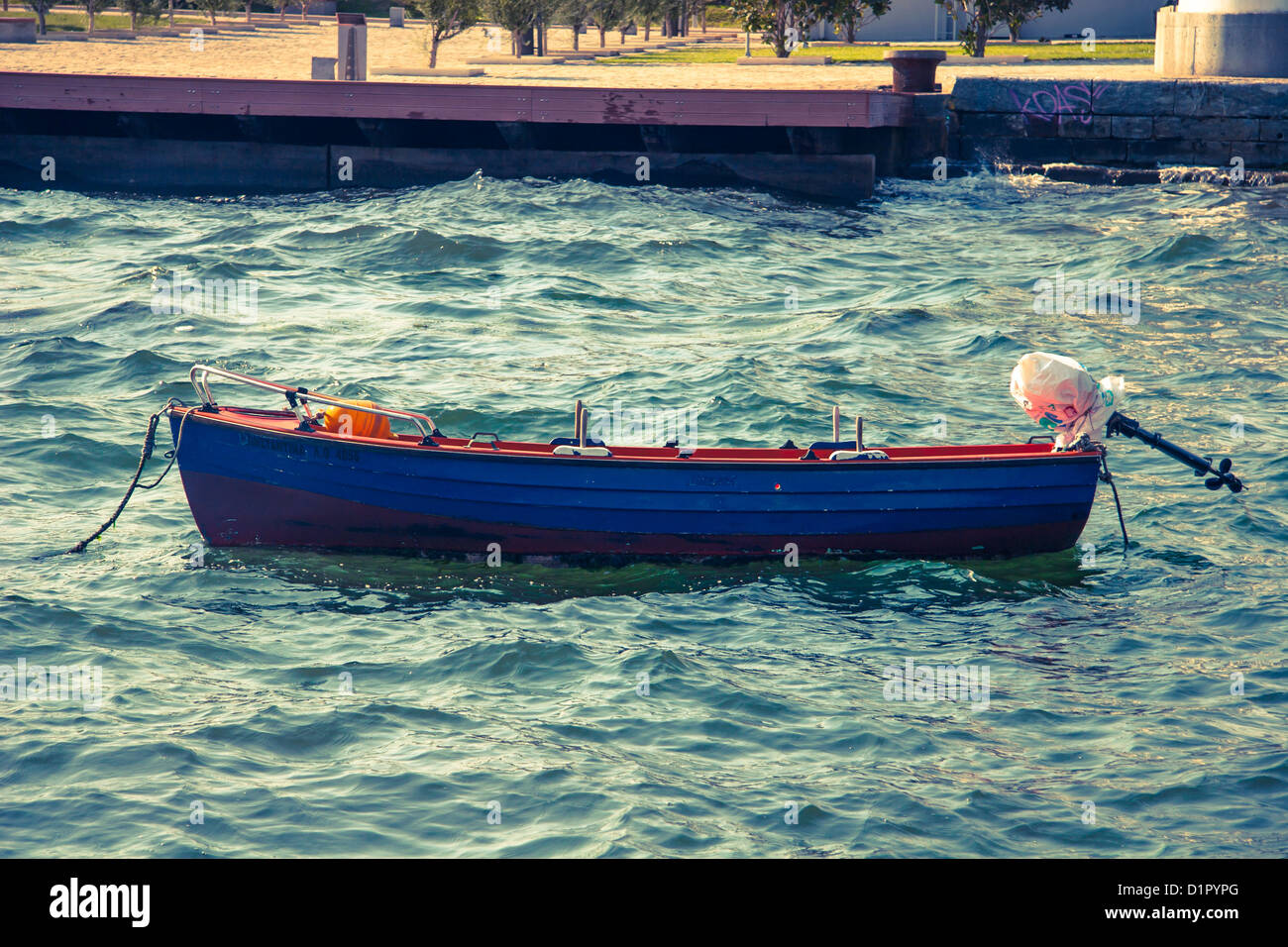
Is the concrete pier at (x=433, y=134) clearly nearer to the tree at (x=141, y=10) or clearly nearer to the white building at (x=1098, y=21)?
the white building at (x=1098, y=21)

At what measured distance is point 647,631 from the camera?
10.8m

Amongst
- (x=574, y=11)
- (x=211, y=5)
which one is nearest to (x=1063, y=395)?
(x=574, y=11)

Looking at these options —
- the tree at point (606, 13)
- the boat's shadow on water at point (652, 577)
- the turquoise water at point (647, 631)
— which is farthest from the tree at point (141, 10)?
the boat's shadow on water at point (652, 577)

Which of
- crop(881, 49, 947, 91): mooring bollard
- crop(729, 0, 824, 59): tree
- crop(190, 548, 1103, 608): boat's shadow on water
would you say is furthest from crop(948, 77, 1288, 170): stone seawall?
crop(190, 548, 1103, 608): boat's shadow on water

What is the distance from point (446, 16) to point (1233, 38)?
793 inches

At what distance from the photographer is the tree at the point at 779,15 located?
36.7 metres

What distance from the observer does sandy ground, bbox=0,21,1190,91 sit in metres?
31.1

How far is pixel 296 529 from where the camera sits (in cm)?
1210

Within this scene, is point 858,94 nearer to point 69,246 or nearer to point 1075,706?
point 69,246

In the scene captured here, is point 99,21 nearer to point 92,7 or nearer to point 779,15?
point 92,7

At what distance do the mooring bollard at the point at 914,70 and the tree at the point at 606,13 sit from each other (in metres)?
20.1

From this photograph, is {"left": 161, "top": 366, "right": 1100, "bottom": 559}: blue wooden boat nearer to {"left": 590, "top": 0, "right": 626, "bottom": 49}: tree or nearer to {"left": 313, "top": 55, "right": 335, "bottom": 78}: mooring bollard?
{"left": 313, "top": 55, "right": 335, "bottom": 78}: mooring bollard

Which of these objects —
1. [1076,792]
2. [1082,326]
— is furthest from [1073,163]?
[1076,792]

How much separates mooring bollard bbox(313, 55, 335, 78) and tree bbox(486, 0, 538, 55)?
11.7 meters
